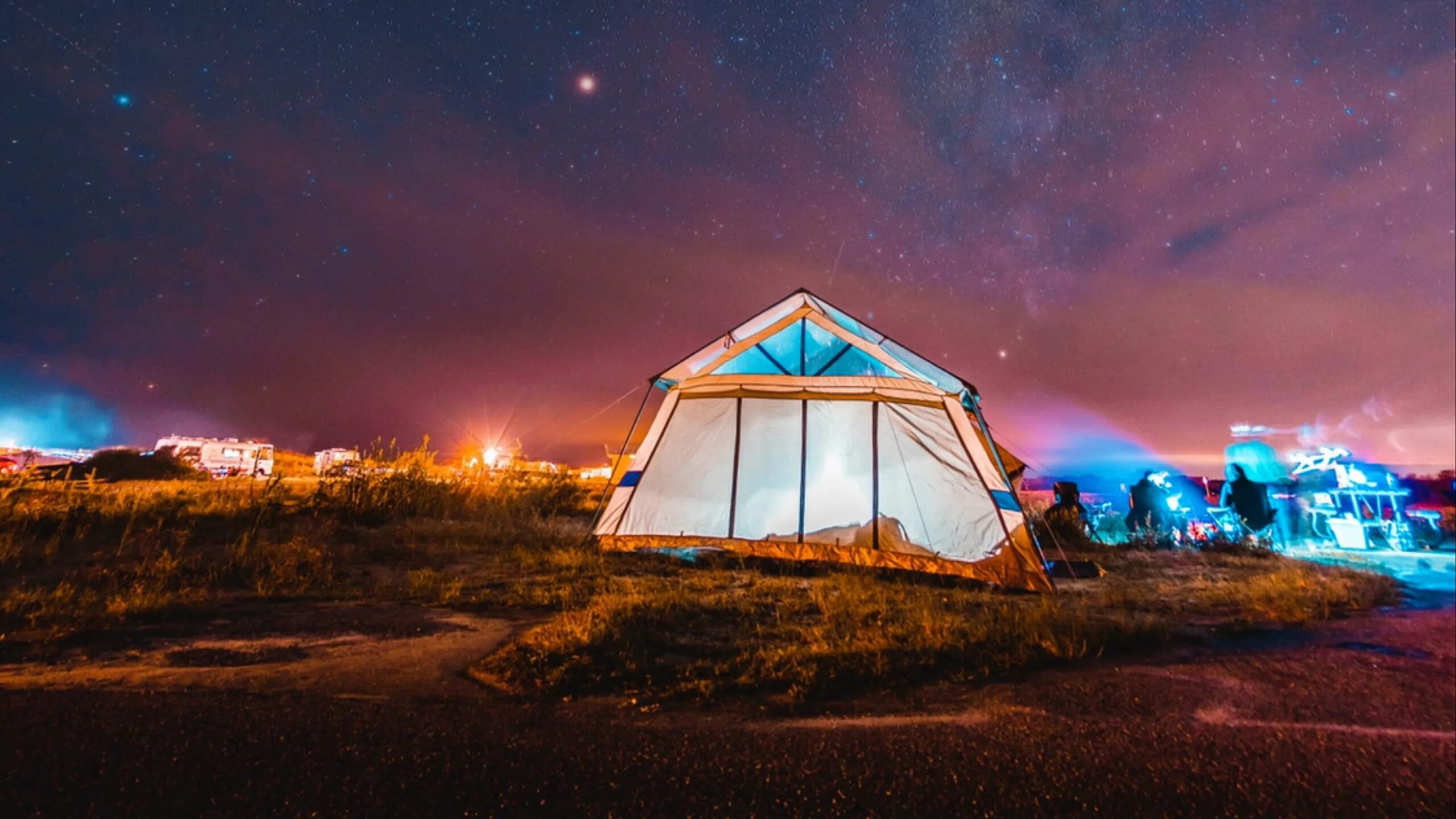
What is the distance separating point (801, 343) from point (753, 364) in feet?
2.45

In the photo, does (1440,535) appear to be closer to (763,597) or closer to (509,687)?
(763,597)

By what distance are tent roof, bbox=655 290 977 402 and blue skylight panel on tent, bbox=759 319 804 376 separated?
0.30 feet

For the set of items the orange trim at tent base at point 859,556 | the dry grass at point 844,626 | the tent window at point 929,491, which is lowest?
the dry grass at point 844,626

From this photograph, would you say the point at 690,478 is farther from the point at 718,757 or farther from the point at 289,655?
the point at 718,757

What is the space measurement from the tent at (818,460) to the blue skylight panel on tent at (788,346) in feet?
0.06

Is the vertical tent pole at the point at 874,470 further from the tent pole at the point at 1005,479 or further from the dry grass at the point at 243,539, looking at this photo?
the dry grass at the point at 243,539

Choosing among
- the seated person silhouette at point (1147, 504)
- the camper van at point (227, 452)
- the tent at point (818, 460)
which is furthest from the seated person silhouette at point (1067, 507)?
the camper van at point (227, 452)

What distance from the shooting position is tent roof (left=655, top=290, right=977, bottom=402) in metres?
7.48

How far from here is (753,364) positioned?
8.24 metres

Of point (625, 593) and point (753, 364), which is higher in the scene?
point (753, 364)

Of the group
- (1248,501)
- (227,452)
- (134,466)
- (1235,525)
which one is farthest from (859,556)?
(227,452)

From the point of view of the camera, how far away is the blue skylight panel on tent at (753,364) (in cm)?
814

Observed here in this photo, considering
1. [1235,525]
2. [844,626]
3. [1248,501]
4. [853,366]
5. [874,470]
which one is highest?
[853,366]

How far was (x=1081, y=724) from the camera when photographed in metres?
2.70
